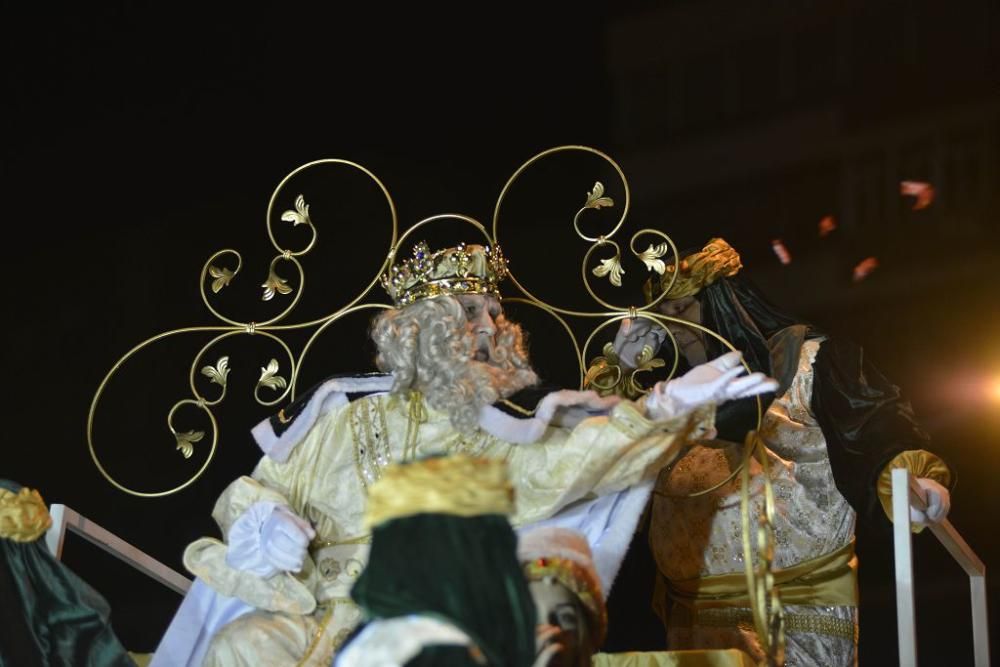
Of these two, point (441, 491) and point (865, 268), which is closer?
point (441, 491)

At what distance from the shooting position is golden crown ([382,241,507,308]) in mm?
4344

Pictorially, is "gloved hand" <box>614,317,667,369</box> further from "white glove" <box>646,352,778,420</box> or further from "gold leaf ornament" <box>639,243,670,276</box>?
"white glove" <box>646,352,778,420</box>

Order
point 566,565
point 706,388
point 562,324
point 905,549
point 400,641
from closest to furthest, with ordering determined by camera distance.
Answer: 1. point 400,641
2. point 566,565
3. point 706,388
4. point 905,549
5. point 562,324

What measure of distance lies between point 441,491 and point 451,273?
70.4 inches

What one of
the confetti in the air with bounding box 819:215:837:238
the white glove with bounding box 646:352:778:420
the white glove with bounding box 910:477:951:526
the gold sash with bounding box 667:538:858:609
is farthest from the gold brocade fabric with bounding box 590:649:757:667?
the confetti in the air with bounding box 819:215:837:238

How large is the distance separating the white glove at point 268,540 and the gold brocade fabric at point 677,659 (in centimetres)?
79

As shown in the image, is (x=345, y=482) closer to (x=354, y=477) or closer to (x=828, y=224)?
(x=354, y=477)

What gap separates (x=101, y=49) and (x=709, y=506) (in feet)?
9.84

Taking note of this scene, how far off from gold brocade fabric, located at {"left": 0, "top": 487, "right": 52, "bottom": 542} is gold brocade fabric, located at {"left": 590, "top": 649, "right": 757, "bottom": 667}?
57.1 inches

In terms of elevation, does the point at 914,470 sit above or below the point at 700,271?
below

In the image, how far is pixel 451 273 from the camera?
4352 mm

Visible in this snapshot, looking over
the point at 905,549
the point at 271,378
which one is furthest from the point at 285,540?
the point at 905,549

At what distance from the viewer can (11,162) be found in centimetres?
586

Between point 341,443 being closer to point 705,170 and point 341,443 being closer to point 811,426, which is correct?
point 811,426
